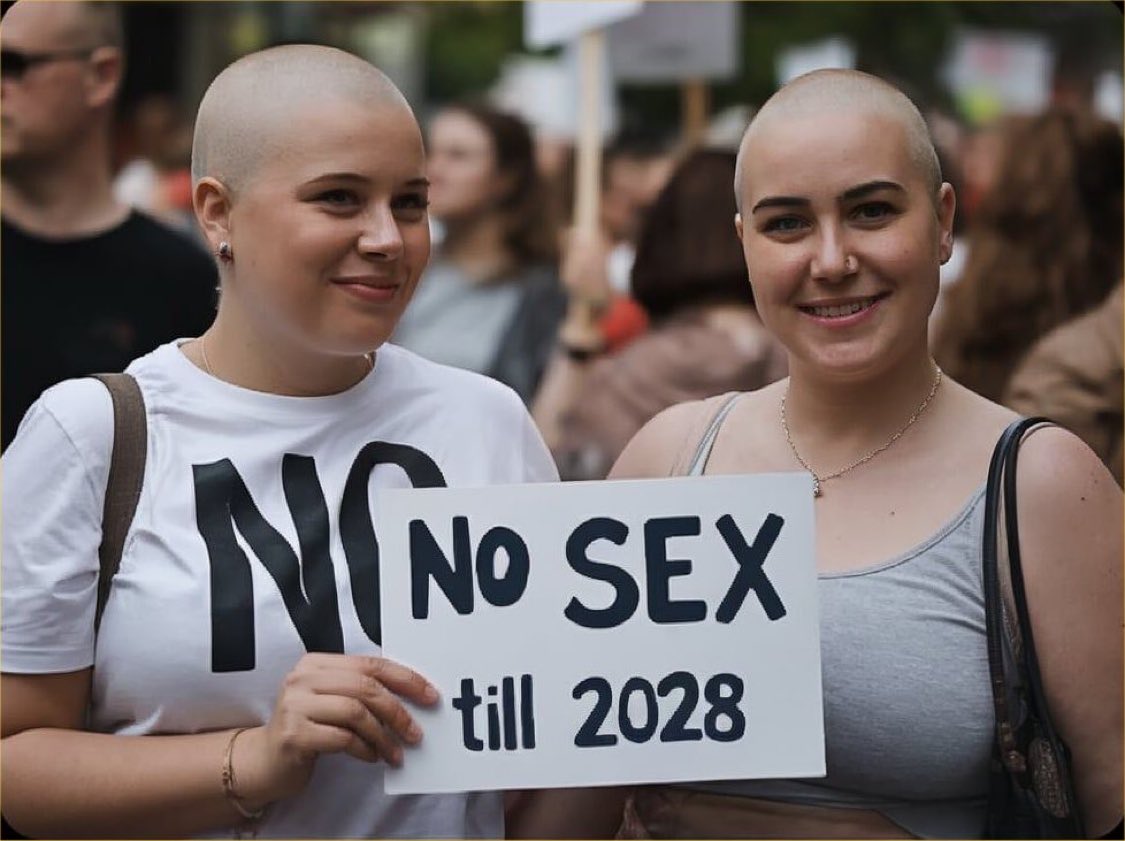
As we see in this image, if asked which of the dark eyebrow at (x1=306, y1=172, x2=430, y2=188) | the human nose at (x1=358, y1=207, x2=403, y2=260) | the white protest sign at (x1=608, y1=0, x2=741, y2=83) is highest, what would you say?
the white protest sign at (x1=608, y1=0, x2=741, y2=83)

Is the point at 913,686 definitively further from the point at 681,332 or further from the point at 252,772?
the point at 681,332

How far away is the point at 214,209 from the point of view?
2561mm

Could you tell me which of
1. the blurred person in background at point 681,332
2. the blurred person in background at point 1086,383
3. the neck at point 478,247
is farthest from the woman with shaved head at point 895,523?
the neck at point 478,247

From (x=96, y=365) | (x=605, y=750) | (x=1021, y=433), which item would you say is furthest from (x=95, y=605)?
(x=96, y=365)

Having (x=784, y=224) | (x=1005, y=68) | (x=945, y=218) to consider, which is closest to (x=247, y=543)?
(x=784, y=224)

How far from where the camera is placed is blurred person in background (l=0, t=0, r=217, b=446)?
4.05m

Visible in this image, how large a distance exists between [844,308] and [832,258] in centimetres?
9

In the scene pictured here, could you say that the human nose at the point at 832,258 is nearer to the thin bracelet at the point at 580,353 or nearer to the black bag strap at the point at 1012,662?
the black bag strap at the point at 1012,662

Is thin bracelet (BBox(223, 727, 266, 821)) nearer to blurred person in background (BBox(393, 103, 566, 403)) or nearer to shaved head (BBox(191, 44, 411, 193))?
shaved head (BBox(191, 44, 411, 193))

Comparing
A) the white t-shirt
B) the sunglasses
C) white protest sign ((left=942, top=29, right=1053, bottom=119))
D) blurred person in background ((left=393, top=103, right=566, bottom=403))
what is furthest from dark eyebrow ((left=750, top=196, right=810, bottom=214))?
white protest sign ((left=942, top=29, right=1053, bottom=119))

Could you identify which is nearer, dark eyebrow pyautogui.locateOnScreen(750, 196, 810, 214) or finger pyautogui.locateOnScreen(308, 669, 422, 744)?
finger pyautogui.locateOnScreen(308, 669, 422, 744)

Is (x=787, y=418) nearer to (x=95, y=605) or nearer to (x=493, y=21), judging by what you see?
(x=95, y=605)

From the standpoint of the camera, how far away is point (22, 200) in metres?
4.22

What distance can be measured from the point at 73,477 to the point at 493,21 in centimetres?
2503
